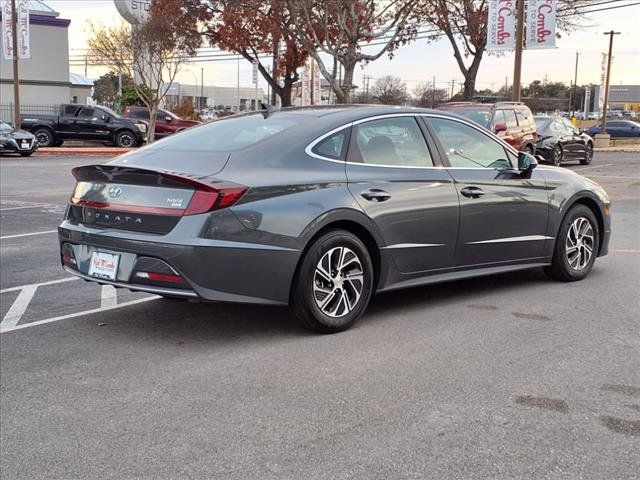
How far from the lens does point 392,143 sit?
569cm

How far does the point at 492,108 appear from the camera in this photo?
17984 mm

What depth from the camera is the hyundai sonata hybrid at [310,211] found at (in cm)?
468

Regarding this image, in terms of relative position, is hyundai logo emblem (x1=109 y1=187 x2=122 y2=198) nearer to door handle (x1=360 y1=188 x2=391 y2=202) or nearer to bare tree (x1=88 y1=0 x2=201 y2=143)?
door handle (x1=360 y1=188 x2=391 y2=202)

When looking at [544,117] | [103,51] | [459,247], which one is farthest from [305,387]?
[103,51]

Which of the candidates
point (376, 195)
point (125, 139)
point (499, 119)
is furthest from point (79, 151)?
point (376, 195)

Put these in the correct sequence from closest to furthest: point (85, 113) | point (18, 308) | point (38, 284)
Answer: point (18, 308) → point (38, 284) → point (85, 113)

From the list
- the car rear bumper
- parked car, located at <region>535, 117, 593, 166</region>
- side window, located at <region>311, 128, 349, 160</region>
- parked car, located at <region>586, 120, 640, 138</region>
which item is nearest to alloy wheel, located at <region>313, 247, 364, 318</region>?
the car rear bumper

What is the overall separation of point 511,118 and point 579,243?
483 inches

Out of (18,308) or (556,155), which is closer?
(18,308)

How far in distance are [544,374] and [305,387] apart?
1.42 m

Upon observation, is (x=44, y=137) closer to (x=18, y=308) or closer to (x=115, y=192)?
(x=18, y=308)

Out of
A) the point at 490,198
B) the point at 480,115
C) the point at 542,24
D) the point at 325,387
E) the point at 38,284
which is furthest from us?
the point at 542,24

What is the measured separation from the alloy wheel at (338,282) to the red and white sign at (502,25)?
65.9 ft

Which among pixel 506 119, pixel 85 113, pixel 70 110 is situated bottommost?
pixel 85 113
